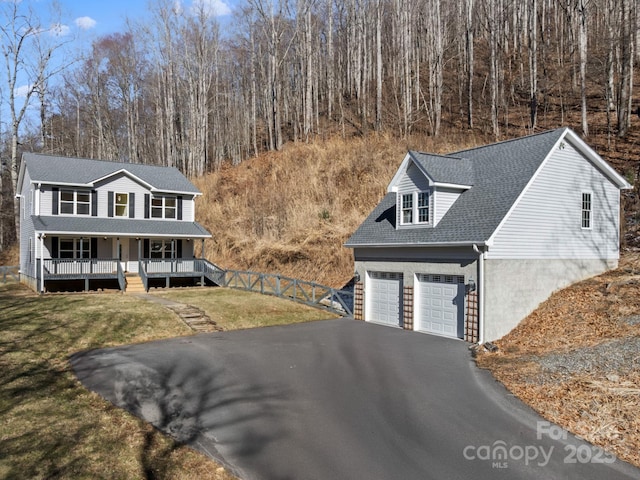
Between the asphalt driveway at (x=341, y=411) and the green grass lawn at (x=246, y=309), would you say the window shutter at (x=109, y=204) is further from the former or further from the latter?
the asphalt driveway at (x=341, y=411)

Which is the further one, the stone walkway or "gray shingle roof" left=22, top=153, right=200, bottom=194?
"gray shingle roof" left=22, top=153, right=200, bottom=194

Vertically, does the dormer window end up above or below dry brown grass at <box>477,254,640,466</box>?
above

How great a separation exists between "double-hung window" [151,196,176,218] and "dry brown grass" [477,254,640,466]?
25.4 meters

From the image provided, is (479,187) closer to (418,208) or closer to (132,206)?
(418,208)

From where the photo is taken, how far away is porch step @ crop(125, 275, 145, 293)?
2964 centimetres

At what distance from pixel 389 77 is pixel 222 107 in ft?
70.5

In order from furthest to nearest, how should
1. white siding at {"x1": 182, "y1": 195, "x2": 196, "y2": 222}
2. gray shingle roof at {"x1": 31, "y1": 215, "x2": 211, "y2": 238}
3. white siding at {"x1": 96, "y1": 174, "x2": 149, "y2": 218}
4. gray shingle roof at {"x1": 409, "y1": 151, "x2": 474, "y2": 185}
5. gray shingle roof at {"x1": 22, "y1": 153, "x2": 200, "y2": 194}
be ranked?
white siding at {"x1": 182, "y1": 195, "x2": 196, "y2": 222} → white siding at {"x1": 96, "y1": 174, "x2": 149, "y2": 218} → gray shingle roof at {"x1": 22, "y1": 153, "x2": 200, "y2": 194} → gray shingle roof at {"x1": 31, "y1": 215, "x2": 211, "y2": 238} → gray shingle roof at {"x1": 409, "y1": 151, "x2": 474, "y2": 185}

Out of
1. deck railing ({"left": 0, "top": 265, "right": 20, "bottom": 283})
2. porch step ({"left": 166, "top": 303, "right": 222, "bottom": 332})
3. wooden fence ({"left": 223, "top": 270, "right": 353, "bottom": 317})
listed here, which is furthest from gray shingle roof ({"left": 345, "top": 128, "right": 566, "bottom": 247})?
deck railing ({"left": 0, "top": 265, "right": 20, "bottom": 283})

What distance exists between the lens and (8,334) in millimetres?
16750

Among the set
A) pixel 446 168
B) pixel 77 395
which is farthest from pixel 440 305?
pixel 77 395

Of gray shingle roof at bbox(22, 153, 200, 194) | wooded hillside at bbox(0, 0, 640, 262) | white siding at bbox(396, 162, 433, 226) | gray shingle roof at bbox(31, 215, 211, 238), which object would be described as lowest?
gray shingle roof at bbox(31, 215, 211, 238)

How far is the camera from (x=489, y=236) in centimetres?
1688

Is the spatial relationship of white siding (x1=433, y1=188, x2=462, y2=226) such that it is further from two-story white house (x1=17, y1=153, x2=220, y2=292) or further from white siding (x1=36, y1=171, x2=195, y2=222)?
white siding (x1=36, y1=171, x2=195, y2=222)

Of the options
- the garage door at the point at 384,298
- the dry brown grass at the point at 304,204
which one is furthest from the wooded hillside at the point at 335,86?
the garage door at the point at 384,298
